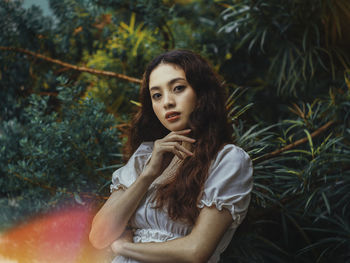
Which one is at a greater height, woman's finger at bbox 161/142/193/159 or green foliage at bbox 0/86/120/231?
woman's finger at bbox 161/142/193/159

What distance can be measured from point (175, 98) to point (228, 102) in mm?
678

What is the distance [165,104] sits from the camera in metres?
1.21

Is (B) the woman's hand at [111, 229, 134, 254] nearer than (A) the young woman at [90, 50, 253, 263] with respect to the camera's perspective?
No

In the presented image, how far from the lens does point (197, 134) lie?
1.22 meters

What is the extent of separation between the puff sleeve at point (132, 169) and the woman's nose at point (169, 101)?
22cm

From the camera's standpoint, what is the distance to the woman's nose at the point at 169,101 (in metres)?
1.20

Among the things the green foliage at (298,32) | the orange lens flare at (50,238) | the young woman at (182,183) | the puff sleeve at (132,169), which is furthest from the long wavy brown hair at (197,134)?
the green foliage at (298,32)

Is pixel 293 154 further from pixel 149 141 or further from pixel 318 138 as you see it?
pixel 149 141

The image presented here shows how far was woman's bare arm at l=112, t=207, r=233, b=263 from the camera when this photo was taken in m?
1.05

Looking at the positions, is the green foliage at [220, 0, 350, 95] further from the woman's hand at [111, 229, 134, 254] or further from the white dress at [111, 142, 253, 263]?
the woman's hand at [111, 229, 134, 254]

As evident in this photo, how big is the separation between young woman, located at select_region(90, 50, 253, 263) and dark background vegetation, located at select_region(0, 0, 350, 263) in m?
0.43

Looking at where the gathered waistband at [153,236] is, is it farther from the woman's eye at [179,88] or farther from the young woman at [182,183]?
the woman's eye at [179,88]

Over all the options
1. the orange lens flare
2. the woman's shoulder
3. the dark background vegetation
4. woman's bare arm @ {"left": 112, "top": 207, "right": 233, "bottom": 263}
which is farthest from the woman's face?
the orange lens flare

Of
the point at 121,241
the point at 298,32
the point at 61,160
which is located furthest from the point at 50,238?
the point at 298,32
